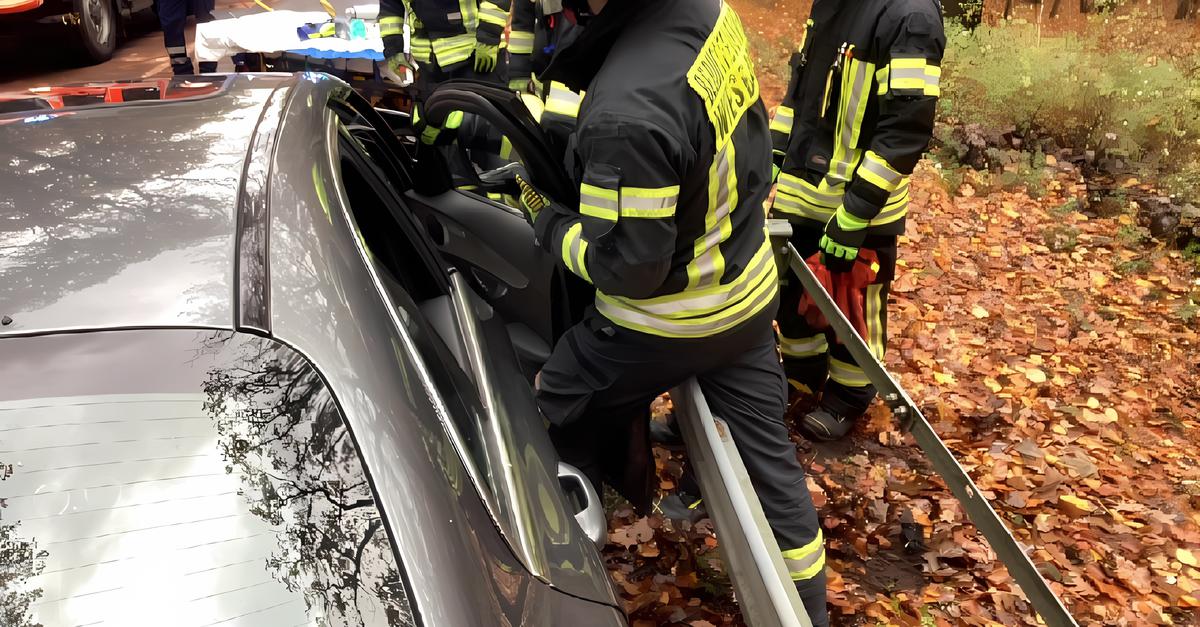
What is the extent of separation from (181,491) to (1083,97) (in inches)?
294

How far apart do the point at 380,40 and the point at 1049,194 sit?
518cm

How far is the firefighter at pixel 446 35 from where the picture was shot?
5.51 meters

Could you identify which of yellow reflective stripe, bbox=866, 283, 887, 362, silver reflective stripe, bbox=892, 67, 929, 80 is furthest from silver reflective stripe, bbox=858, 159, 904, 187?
yellow reflective stripe, bbox=866, 283, 887, 362

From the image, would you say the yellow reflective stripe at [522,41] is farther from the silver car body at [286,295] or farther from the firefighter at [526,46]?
the silver car body at [286,295]

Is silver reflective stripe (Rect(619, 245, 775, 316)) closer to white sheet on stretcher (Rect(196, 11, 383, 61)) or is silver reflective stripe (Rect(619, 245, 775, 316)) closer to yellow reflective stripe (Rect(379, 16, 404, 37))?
yellow reflective stripe (Rect(379, 16, 404, 37))

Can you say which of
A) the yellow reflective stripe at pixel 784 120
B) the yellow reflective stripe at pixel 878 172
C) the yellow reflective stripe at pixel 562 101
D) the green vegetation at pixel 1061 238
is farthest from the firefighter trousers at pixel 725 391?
the green vegetation at pixel 1061 238

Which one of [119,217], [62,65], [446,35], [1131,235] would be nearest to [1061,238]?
[1131,235]

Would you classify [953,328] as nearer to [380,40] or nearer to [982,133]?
[982,133]

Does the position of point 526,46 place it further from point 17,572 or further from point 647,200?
point 17,572

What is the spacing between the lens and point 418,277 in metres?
2.20

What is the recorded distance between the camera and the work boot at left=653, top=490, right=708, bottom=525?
3061 millimetres

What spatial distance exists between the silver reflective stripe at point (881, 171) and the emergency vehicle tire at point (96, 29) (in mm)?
8096

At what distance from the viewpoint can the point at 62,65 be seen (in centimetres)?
827

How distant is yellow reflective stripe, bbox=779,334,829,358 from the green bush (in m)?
3.89
